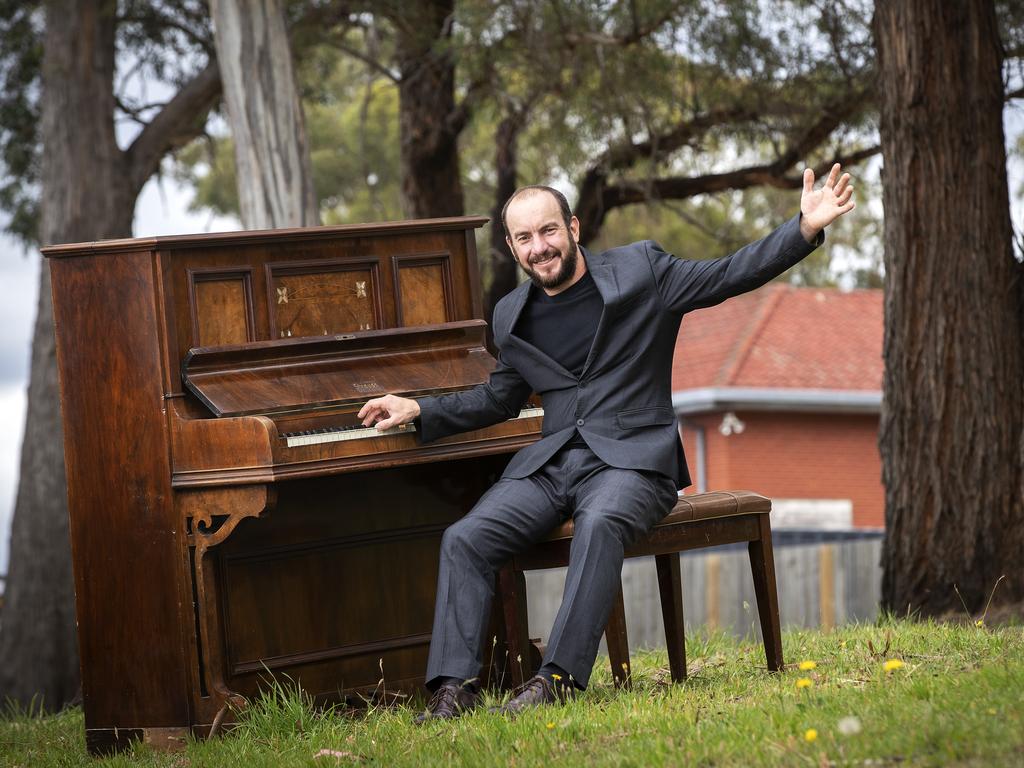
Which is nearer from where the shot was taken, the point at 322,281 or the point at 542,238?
the point at 542,238

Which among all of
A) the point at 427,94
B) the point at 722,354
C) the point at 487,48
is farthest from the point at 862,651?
the point at 722,354

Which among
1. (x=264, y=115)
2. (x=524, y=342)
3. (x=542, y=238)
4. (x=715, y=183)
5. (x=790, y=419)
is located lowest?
(x=790, y=419)

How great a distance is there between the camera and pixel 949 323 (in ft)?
25.2

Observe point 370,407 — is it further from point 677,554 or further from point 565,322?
point 677,554

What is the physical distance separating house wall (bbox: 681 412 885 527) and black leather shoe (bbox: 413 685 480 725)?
59.0ft

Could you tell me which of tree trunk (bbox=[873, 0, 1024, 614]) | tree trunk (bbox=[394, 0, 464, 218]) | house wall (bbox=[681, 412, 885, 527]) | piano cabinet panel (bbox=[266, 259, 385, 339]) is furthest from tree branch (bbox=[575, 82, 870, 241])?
house wall (bbox=[681, 412, 885, 527])

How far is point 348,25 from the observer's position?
14672mm

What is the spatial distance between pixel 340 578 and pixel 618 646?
1.43 meters

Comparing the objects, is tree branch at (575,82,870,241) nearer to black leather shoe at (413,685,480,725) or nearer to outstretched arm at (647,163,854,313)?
outstretched arm at (647,163,854,313)

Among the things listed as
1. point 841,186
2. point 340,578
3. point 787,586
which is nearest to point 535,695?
point 340,578

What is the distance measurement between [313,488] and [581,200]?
784 cm

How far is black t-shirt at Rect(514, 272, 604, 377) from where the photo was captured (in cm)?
541

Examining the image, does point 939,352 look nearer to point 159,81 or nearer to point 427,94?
point 427,94

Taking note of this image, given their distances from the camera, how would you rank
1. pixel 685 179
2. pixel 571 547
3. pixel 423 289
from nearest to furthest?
pixel 571 547 → pixel 423 289 → pixel 685 179
